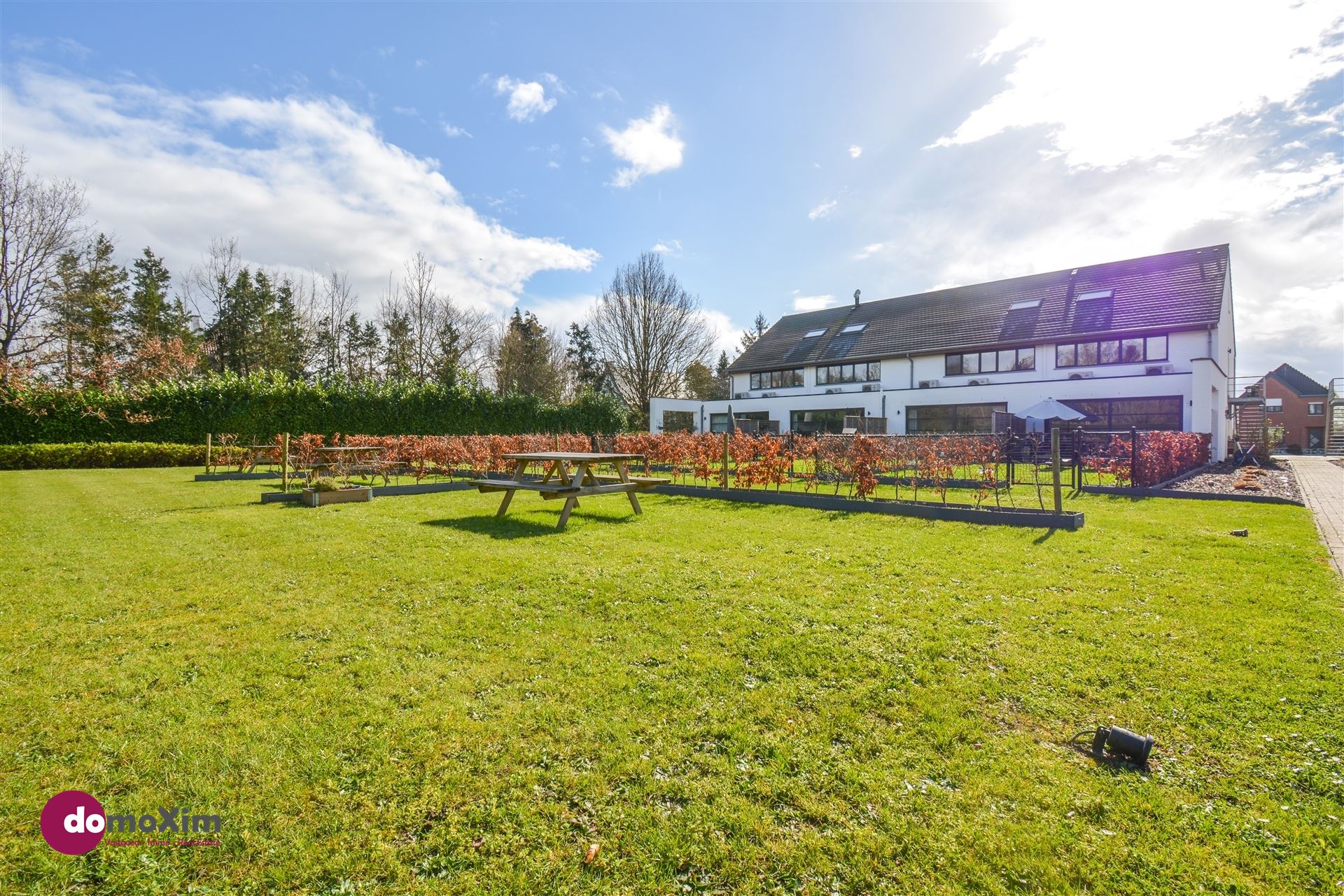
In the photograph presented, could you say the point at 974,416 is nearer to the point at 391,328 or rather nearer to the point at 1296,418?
the point at 391,328

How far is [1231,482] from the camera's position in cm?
1311

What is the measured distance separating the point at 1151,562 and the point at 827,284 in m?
37.5

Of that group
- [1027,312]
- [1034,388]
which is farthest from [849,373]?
[1034,388]

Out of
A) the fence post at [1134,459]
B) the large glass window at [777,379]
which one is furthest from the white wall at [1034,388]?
the fence post at [1134,459]

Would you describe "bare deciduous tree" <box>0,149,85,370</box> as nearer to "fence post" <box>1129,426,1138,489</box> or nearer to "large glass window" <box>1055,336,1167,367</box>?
"fence post" <box>1129,426,1138,489</box>

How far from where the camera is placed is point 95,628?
4.00m

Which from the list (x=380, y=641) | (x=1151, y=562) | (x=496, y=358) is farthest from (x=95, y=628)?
(x=496, y=358)

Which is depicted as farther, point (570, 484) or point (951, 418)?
point (951, 418)

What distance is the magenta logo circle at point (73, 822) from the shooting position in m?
2.05

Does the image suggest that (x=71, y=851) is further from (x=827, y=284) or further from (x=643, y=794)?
(x=827, y=284)

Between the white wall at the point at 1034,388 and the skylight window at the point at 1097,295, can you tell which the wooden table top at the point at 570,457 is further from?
the skylight window at the point at 1097,295

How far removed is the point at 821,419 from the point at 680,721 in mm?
30475

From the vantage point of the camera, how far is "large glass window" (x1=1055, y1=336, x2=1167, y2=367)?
22781mm

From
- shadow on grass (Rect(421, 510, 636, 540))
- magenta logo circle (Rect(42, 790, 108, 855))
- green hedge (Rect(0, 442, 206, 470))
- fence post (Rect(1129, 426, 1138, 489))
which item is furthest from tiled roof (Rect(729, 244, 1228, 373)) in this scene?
magenta logo circle (Rect(42, 790, 108, 855))
